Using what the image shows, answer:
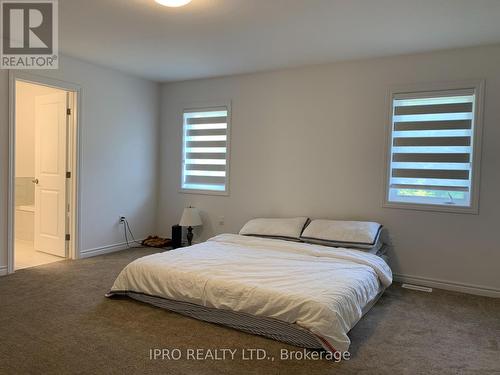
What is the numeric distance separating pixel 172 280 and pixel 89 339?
73 cm

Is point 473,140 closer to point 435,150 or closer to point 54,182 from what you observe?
point 435,150

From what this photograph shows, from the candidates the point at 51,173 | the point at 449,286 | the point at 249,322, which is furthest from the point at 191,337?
the point at 51,173

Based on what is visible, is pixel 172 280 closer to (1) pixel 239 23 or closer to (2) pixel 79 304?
(2) pixel 79 304

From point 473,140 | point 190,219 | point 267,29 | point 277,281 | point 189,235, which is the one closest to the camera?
point 277,281

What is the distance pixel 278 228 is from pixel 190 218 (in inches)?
57.0

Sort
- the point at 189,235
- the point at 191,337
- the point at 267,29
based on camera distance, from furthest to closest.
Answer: the point at 189,235, the point at 267,29, the point at 191,337

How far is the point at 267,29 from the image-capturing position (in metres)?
3.45

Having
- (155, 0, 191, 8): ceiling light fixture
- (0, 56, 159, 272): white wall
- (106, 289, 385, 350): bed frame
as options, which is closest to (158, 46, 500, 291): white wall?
(0, 56, 159, 272): white wall

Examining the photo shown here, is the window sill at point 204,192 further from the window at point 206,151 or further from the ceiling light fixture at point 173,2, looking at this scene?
the ceiling light fixture at point 173,2

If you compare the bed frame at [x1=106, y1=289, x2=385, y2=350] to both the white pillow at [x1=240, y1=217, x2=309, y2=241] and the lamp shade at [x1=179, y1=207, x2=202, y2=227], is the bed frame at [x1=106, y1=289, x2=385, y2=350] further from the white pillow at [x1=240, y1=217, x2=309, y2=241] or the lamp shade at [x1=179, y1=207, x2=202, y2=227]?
the lamp shade at [x1=179, y1=207, x2=202, y2=227]

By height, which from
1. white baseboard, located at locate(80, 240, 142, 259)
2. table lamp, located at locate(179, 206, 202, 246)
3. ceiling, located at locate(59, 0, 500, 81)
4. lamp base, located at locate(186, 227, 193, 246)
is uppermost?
ceiling, located at locate(59, 0, 500, 81)

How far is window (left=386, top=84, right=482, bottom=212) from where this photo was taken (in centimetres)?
383

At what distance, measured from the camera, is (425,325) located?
3.02 m

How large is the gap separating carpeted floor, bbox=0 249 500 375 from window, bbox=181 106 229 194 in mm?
2204
